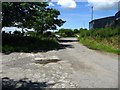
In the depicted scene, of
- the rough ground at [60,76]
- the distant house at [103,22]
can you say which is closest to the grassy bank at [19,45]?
the rough ground at [60,76]

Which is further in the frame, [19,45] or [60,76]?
[19,45]

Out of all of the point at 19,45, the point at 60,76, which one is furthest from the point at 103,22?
the point at 60,76

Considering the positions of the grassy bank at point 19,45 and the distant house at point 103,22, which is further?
the distant house at point 103,22

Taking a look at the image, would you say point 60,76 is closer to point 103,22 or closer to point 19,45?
point 19,45

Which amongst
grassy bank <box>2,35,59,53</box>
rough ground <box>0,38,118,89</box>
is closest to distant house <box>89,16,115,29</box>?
grassy bank <box>2,35,59,53</box>

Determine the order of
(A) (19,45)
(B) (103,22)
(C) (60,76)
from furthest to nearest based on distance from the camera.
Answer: (B) (103,22) < (A) (19,45) < (C) (60,76)

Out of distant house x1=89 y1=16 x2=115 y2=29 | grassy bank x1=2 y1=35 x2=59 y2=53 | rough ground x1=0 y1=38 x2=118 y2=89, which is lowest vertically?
rough ground x1=0 y1=38 x2=118 y2=89

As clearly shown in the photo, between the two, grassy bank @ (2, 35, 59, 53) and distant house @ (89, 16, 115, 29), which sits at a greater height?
distant house @ (89, 16, 115, 29)

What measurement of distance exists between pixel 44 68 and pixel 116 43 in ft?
38.4

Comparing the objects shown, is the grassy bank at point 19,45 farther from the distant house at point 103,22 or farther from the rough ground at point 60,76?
the distant house at point 103,22

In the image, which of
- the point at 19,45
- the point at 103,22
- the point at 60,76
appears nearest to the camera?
the point at 60,76

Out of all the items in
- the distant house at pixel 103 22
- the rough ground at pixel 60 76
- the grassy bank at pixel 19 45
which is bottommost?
the rough ground at pixel 60 76

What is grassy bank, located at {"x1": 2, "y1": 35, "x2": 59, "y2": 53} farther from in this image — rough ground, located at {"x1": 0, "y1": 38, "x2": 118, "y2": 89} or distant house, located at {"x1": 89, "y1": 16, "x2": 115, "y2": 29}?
distant house, located at {"x1": 89, "y1": 16, "x2": 115, "y2": 29}

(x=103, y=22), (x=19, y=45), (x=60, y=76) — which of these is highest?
(x=103, y=22)
